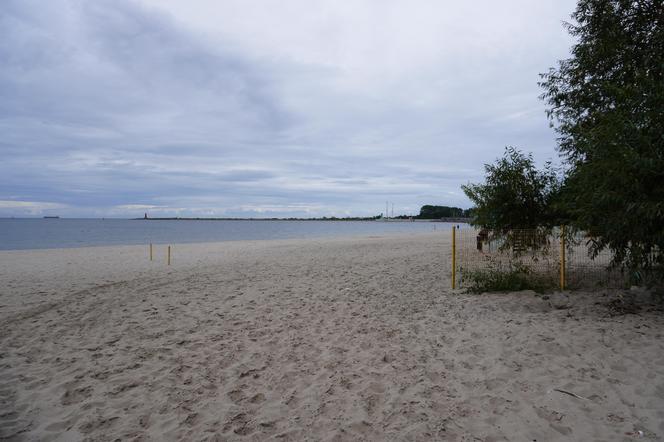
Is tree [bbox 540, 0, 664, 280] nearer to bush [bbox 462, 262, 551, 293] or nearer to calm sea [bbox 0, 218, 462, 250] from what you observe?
bush [bbox 462, 262, 551, 293]

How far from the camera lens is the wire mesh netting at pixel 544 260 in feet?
28.2

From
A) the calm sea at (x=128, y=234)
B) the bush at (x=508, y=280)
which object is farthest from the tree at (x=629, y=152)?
the calm sea at (x=128, y=234)

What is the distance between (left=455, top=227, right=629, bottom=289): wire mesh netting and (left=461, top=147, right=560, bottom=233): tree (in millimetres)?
535

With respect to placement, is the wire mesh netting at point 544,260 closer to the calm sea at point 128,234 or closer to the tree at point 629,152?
Answer: the tree at point 629,152

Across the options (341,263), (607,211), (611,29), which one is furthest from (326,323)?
(611,29)

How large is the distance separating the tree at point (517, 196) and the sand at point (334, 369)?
267cm

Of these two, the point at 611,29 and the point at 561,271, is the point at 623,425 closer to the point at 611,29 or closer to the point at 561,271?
the point at 561,271

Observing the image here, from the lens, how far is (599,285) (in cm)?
852

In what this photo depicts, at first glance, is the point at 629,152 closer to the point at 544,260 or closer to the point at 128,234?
the point at 544,260

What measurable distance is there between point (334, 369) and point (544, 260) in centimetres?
646

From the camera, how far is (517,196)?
33.8 feet

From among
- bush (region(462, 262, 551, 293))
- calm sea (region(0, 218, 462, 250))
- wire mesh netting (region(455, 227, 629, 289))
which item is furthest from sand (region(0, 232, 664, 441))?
calm sea (region(0, 218, 462, 250))

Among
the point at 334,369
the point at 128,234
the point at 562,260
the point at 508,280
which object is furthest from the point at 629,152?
the point at 128,234

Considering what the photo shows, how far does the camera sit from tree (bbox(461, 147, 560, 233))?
33.6ft
